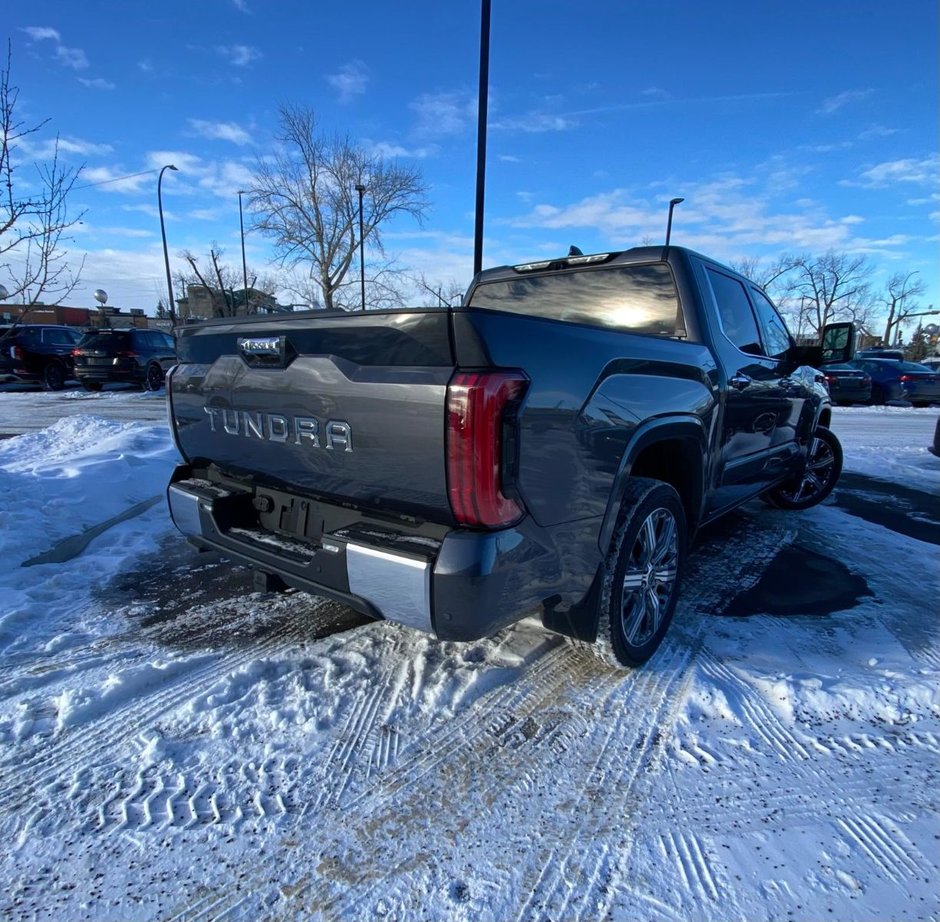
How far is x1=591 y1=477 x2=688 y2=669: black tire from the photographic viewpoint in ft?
7.89

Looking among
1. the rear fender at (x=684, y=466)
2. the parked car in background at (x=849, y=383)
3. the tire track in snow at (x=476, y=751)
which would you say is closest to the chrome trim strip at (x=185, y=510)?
the tire track in snow at (x=476, y=751)

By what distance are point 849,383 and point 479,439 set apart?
62.5 feet

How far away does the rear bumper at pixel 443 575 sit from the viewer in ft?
5.75

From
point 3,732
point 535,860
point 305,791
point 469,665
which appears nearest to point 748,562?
point 469,665

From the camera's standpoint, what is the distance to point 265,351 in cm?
226

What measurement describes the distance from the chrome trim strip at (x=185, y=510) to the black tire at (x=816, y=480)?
16.7 ft

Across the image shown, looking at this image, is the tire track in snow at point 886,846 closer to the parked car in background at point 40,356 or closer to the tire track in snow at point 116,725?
the tire track in snow at point 116,725

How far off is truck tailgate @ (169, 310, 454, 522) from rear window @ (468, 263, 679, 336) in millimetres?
1394

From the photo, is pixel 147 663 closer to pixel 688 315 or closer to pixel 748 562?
pixel 688 315

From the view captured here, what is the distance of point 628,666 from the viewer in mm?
2564

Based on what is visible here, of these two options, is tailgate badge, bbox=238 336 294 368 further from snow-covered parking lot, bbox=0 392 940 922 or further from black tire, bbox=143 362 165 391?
black tire, bbox=143 362 165 391

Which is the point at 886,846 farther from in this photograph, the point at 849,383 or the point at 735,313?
the point at 849,383

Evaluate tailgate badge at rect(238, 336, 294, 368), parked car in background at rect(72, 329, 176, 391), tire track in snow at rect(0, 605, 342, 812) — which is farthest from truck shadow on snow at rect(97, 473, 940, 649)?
parked car in background at rect(72, 329, 176, 391)

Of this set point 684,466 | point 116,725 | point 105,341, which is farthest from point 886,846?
point 105,341
